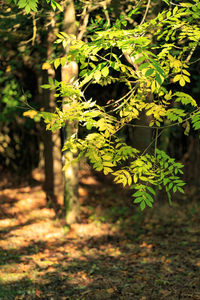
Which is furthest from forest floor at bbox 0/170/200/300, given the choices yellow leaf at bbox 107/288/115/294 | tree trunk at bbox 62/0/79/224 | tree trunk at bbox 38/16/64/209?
tree trunk at bbox 38/16/64/209

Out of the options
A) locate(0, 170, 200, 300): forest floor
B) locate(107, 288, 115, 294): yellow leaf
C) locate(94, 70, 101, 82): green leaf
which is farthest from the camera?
locate(0, 170, 200, 300): forest floor

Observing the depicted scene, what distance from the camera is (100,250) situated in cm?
783

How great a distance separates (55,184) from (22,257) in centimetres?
363

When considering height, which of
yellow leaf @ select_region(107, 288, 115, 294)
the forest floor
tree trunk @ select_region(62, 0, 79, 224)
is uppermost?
tree trunk @ select_region(62, 0, 79, 224)

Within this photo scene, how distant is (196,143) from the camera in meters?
12.4

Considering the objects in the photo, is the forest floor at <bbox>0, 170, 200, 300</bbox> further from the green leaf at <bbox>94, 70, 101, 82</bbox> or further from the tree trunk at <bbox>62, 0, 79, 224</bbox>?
the green leaf at <bbox>94, 70, 101, 82</bbox>

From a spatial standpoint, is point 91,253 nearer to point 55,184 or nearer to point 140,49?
point 55,184

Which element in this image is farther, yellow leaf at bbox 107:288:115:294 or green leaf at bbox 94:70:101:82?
yellow leaf at bbox 107:288:115:294

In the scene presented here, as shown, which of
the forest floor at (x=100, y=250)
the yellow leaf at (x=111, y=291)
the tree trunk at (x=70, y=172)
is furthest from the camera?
the tree trunk at (x=70, y=172)

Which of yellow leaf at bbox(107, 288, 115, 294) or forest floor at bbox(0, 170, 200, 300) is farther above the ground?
forest floor at bbox(0, 170, 200, 300)

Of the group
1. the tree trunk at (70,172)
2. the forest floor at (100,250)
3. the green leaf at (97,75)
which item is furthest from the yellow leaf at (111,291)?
the green leaf at (97,75)

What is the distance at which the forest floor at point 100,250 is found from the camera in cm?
591

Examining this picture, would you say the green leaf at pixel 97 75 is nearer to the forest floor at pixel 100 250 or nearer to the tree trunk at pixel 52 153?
the forest floor at pixel 100 250

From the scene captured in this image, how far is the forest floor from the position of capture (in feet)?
19.4
